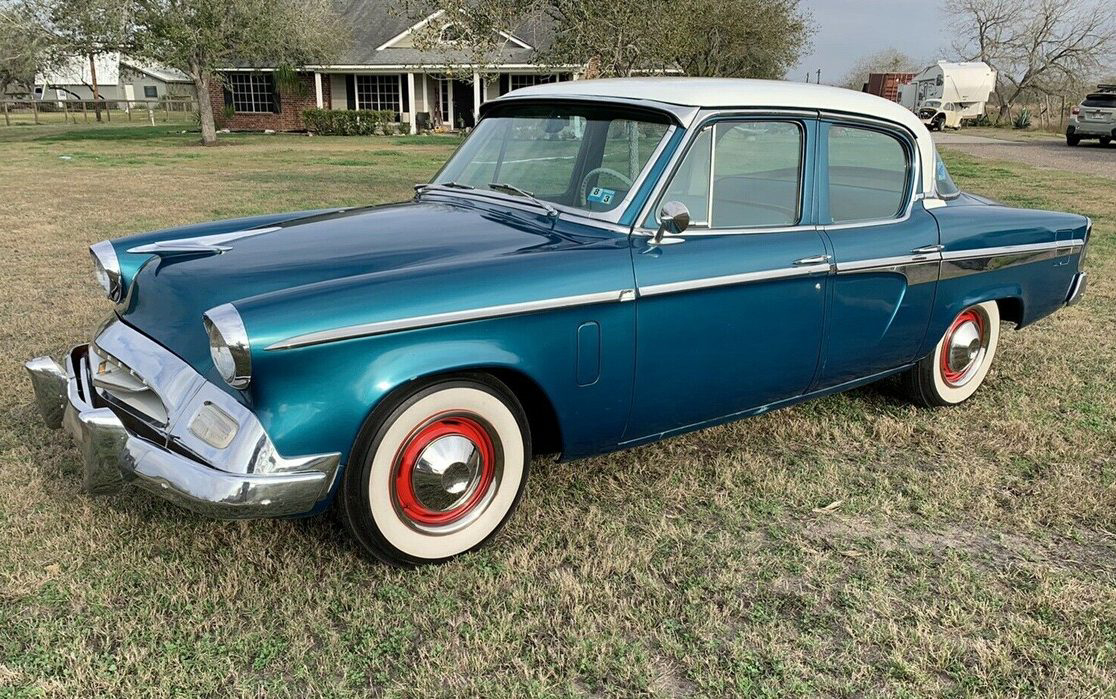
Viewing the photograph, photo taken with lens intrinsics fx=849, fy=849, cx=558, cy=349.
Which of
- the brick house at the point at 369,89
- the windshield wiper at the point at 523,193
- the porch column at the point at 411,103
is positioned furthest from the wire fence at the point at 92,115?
the windshield wiper at the point at 523,193

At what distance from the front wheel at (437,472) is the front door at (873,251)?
146 centimetres

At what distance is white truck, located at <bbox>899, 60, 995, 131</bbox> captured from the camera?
3534cm

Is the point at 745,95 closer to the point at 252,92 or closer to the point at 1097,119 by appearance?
the point at 1097,119

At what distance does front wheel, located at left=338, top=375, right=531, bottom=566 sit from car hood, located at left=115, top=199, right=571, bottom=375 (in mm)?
438

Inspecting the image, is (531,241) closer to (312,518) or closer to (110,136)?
(312,518)

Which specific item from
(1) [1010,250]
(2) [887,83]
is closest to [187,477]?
(1) [1010,250]

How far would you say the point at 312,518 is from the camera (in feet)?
9.99

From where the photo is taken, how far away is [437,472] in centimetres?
268

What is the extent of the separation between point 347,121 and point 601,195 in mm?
27278

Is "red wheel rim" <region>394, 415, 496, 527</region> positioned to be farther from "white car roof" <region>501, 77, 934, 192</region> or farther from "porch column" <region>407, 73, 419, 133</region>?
"porch column" <region>407, 73, 419, 133</region>

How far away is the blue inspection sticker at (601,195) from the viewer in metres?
3.12

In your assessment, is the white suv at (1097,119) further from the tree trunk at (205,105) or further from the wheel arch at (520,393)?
the wheel arch at (520,393)

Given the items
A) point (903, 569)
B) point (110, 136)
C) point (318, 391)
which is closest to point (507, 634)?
point (318, 391)

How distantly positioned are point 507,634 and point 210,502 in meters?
0.91
